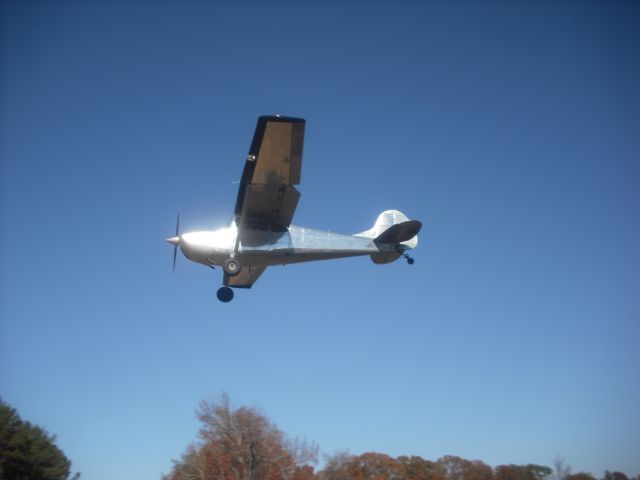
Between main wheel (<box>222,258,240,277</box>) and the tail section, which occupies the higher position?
the tail section

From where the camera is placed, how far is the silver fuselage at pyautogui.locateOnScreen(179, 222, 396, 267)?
50.8 ft

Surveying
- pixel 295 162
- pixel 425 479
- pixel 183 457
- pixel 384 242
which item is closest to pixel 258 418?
pixel 183 457

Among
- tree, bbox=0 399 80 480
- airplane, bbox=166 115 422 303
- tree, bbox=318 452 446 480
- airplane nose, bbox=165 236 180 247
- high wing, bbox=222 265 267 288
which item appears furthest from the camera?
tree, bbox=318 452 446 480

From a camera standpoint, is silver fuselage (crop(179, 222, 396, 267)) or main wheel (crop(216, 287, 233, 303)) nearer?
silver fuselage (crop(179, 222, 396, 267))

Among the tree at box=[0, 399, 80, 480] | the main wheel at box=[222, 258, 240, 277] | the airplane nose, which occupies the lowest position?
the tree at box=[0, 399, 80, 480]

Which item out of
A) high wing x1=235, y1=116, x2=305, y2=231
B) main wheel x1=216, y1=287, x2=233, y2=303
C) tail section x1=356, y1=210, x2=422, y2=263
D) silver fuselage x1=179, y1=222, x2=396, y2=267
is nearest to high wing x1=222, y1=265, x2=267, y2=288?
main wheel x1=216, y1=287, x2=233, y2=303

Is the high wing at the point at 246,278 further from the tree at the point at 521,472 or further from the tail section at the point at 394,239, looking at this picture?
the tree at the point at 521,472

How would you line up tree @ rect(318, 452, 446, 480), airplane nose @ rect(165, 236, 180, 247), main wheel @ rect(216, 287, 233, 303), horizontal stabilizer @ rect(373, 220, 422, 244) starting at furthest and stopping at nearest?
tree @ rect(318, 452, 446, 480), main wheel @ rect(216, 287, 233, 303), horizontal stabilizer @ rect(373, 220, 422, 244), airplane nose @ rect(165, 236, 180, 247)

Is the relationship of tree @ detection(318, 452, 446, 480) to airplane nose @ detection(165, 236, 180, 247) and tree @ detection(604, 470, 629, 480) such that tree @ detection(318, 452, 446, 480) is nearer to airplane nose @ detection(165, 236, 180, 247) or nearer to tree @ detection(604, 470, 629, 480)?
tree @ detection(604, 470, 629, 480)

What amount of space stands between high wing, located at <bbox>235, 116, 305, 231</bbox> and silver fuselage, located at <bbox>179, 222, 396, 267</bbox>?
15.3 inches

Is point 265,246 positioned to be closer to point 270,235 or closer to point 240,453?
point 270,235

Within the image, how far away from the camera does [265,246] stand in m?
15.7

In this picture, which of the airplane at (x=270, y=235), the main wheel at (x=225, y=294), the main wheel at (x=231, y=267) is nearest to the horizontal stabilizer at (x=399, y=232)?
the airplane at (x=270, y=235)

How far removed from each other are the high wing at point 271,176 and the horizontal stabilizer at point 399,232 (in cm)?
341
